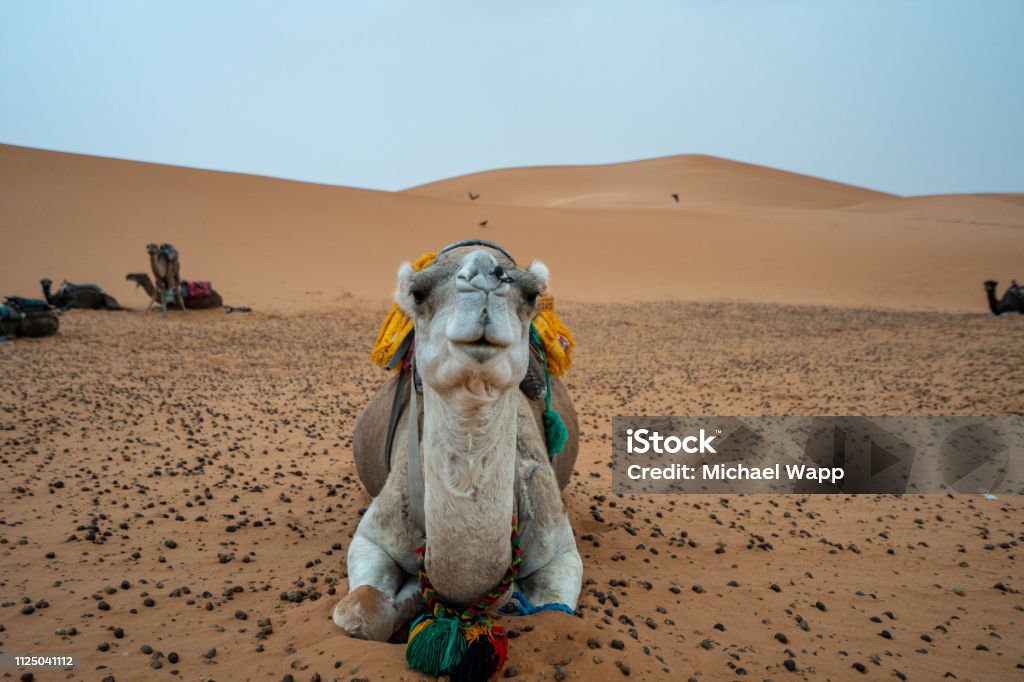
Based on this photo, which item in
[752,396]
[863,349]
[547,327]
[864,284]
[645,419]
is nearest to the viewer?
[547,327]

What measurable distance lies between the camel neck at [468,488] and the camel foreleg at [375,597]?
427 millimetres

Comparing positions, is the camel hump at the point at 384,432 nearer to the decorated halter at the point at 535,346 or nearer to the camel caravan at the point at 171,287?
the decorated halter at the point at 535,346

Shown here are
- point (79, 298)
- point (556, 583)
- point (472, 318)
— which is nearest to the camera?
point (472, 318)

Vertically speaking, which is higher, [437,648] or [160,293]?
[160,293]

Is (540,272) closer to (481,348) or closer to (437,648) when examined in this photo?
(481,348)

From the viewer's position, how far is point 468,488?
2645 mm

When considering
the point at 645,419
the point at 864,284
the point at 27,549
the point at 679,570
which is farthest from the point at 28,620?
the point at 864,284

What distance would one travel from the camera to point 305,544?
453 centimetres

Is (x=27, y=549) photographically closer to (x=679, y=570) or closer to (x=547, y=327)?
(x=547, y=327)

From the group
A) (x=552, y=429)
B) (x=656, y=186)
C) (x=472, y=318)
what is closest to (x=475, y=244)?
(x=472, y=318)

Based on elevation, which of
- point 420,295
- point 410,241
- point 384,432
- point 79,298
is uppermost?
point 410,241

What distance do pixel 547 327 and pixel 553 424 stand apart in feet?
2.26

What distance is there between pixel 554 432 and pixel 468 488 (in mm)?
1520

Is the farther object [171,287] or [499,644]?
[171,287]
